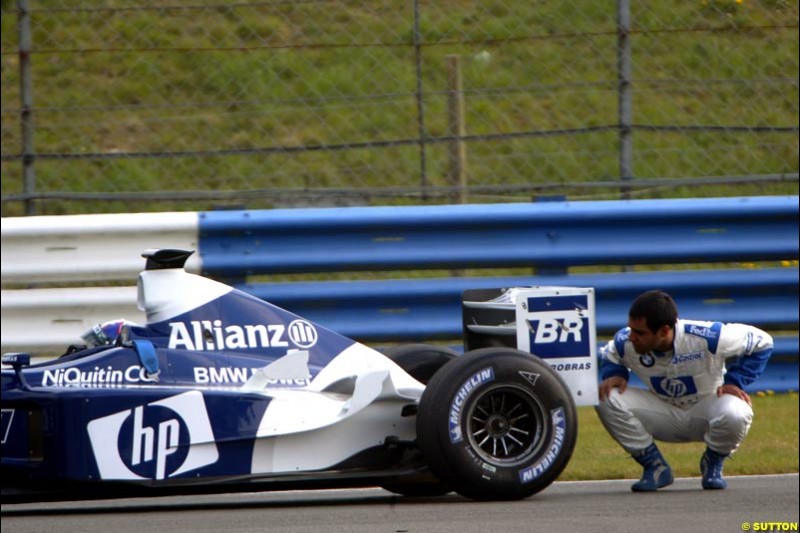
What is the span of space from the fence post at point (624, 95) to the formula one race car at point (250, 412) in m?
3.06

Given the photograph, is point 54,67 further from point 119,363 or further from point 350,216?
point 119,363

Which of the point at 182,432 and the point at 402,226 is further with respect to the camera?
the point at 402,226

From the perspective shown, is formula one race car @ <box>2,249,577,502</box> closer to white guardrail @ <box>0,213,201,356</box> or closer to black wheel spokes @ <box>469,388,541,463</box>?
black wheel spokes @ <box>469,388,541,463</box>

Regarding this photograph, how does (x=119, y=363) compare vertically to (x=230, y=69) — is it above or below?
below

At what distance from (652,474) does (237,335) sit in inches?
74.3

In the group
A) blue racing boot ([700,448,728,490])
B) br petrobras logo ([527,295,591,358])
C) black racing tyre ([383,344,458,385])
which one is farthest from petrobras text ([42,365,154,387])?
Result: blue racing boot ([700,448,728,490])

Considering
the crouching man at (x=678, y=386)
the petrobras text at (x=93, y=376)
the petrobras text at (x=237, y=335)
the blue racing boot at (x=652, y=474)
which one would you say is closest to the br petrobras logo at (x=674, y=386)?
the crouching man at (x=678, y=386)

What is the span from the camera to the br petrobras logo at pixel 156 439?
5113mm

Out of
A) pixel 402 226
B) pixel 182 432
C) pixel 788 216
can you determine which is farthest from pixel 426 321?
pixel 182 432

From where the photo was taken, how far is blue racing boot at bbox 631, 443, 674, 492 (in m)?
5.93

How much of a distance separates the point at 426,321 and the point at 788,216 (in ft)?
7.35

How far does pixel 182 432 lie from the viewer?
17.0 ft

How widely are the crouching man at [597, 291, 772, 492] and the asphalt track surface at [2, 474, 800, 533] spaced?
182 mm

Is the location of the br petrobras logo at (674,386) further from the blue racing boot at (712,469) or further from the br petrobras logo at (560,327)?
the br petrobras logo at (560,327)
